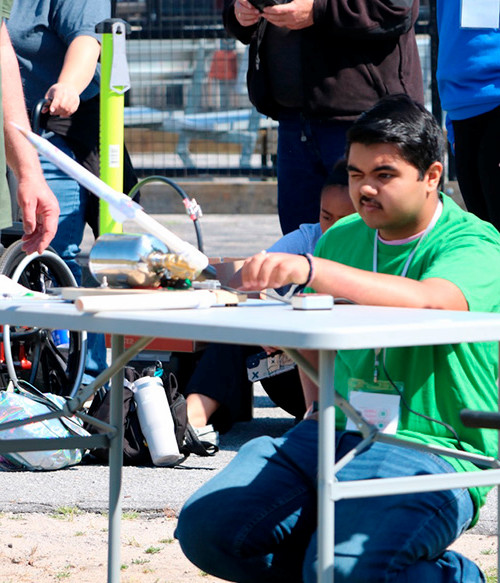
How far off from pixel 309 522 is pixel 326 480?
577mm

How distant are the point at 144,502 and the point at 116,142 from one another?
1805 millimetres

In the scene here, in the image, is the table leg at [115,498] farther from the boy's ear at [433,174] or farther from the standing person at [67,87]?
the standing person at [67,87]

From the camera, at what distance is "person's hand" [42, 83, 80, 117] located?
4668 millimetres

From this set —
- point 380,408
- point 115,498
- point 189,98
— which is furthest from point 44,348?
point 189,98

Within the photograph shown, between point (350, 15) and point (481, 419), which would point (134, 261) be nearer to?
point (481, 419)

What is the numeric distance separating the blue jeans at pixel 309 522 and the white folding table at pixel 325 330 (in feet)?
0.79

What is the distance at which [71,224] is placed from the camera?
5055 millimetres

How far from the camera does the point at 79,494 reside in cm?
374

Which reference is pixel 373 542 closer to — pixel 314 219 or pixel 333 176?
pixel 333 176

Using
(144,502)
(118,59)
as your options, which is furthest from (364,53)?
(144,502)

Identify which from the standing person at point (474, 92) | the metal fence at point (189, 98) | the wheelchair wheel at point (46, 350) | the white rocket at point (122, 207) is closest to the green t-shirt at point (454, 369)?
the white rocket at point (122, 207)

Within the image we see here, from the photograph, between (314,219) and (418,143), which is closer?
(418,143)

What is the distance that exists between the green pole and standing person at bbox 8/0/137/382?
63 mm

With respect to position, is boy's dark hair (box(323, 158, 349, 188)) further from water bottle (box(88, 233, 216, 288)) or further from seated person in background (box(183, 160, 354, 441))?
water bottle (box(88, 233, 216, 288))
